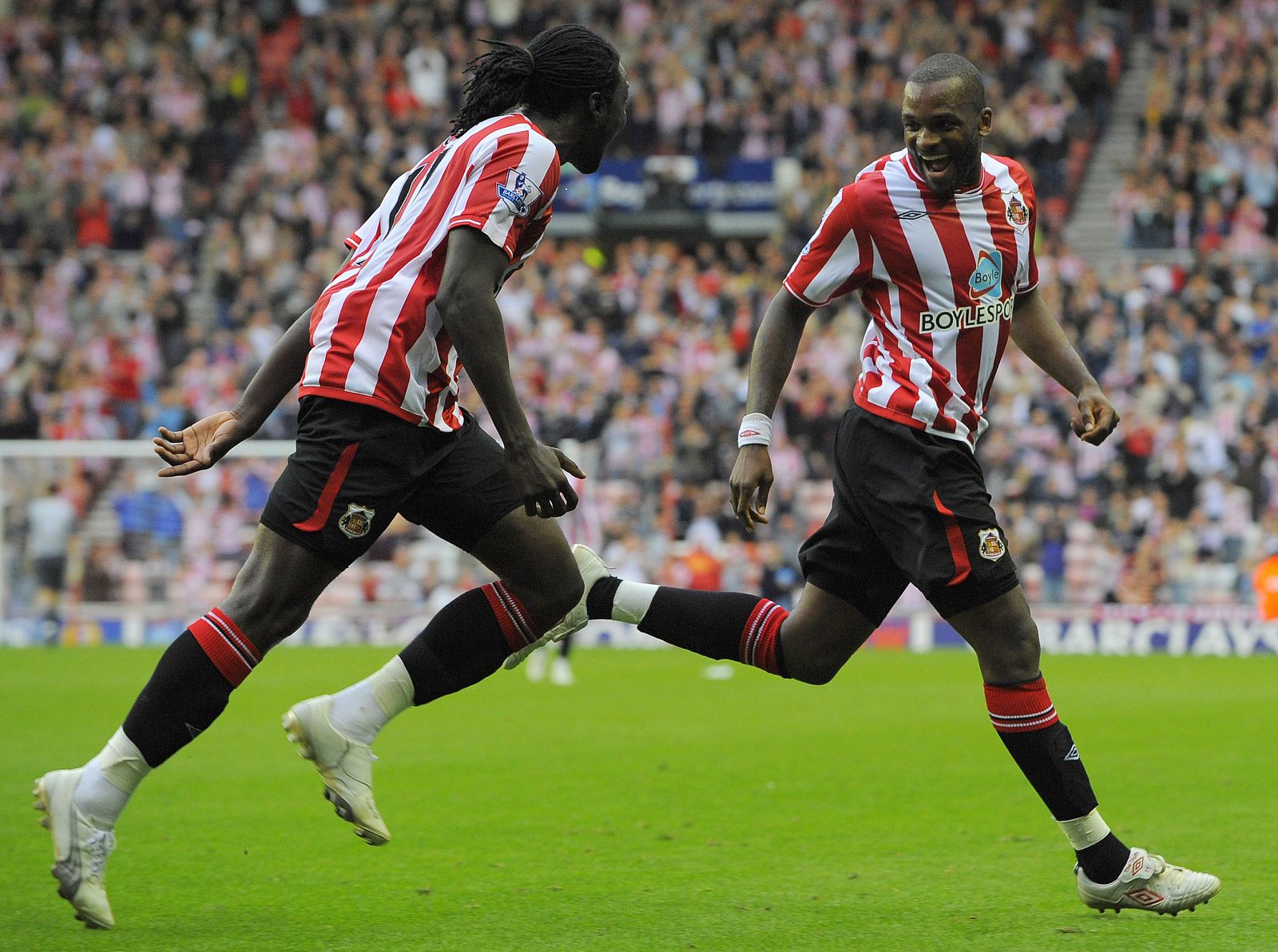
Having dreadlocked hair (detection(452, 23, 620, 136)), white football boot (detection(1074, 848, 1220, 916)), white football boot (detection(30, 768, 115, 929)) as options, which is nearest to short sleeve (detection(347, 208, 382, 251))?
dreadlocked hair (detection(452, 23, 620, 136))

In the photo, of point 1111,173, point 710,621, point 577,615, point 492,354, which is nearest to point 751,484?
point 710,621

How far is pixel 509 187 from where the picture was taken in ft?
14.6

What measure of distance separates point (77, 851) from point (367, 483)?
125 centimetres

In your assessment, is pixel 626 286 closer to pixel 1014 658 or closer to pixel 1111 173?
pixel 1111 173

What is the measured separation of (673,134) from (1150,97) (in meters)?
6.65

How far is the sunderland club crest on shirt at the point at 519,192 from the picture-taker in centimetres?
444

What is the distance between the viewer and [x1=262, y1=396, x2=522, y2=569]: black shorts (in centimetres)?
453

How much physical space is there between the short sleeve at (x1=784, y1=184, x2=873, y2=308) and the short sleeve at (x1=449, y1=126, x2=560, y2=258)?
0.92m

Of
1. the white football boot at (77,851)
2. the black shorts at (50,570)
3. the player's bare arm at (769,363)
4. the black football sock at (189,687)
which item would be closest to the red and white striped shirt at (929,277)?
the player's bare arm at (769,363)

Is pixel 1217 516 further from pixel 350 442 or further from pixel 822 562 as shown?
pixel 350 442

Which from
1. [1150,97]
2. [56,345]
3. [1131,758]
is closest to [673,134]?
[1150,97]

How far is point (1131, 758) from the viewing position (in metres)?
8.42

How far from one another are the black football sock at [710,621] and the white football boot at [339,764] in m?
0.92

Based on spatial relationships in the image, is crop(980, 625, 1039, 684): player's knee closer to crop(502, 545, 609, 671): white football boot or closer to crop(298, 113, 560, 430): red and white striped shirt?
crop(502, 545, 609, 671): white football boot
